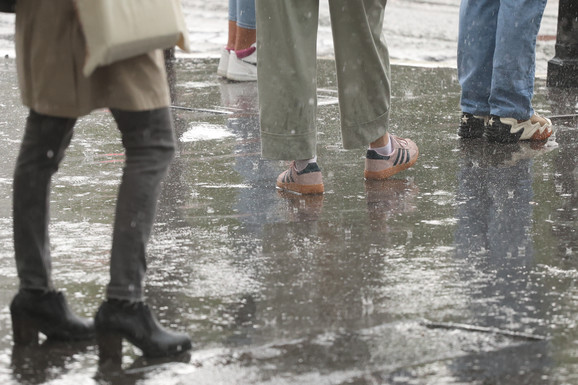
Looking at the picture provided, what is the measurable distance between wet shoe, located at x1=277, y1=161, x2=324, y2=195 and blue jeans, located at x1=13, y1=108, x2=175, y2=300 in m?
1.79

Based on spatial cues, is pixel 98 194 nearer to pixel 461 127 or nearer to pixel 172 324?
pixel 172 324

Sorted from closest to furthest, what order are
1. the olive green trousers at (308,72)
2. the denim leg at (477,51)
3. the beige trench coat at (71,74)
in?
the beige trench coat at (71,74) → the olive green trousers at (308,72) → the denim leg at (477,51)

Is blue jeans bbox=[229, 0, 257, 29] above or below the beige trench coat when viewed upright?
below

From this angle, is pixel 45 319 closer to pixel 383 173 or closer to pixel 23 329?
pixel 23 329

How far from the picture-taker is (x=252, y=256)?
3.71 metres

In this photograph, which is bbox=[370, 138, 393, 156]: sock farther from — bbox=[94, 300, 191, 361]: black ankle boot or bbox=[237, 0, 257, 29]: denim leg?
bbox=[237, 0, 257, 29]: denim leg

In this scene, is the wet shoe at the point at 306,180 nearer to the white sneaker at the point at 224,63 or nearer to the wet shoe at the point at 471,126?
the wet shoe at the point at 471,126

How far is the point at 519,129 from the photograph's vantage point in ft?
18.2

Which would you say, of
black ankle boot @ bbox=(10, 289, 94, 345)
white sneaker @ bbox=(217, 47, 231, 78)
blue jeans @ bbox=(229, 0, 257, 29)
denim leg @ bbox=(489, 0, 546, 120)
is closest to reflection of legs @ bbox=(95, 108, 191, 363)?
black ankle boot @ bbox=(10, 289, 94, 345)

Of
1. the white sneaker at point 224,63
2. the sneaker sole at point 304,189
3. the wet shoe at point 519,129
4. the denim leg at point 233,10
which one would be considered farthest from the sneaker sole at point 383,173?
the denim leg at point 233,10

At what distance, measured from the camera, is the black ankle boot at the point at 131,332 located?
2730mm

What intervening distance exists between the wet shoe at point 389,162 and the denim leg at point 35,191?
2.16 metres

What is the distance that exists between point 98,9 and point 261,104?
2.05 meters

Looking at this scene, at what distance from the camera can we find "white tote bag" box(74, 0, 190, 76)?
2.52 m
